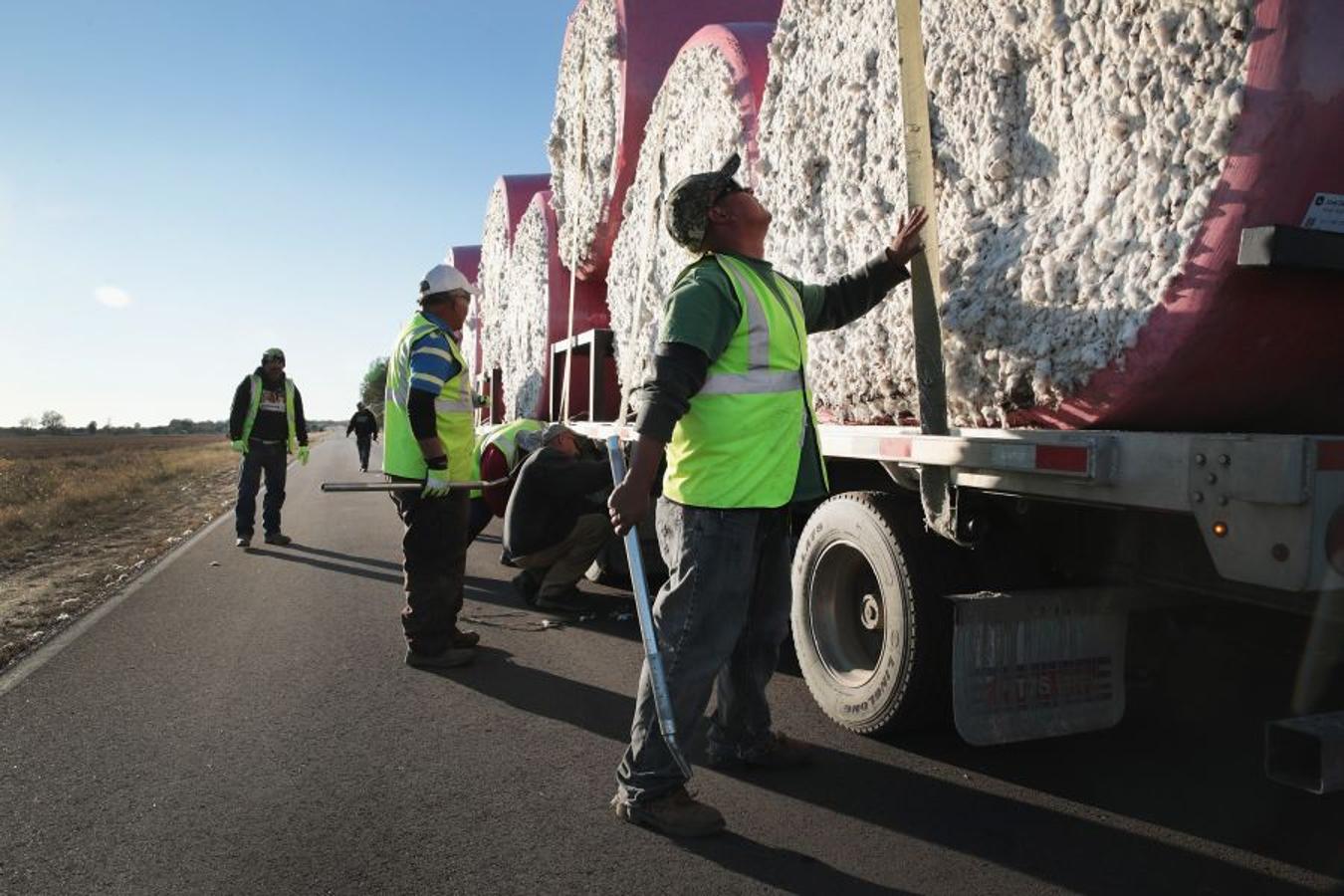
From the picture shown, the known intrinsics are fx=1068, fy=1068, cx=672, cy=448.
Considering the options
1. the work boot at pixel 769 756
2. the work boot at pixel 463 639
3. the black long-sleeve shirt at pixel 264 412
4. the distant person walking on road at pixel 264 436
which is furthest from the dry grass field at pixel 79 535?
the work boot at pixel 769 756

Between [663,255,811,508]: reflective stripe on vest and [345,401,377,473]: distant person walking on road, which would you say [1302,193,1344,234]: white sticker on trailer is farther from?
[345,401,377,473]: distant person walking on road

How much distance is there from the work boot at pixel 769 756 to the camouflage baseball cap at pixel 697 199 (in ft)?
5.66

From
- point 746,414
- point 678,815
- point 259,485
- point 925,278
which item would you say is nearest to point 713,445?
point 746,414

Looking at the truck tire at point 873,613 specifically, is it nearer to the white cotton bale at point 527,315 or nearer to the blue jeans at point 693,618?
the blue jeans at point 693,618

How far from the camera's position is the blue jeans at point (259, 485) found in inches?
396

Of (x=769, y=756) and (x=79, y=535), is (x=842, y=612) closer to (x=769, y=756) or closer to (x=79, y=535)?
(x=769, y=756)

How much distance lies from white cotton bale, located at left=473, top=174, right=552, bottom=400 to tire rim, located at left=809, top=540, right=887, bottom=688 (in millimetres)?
8054

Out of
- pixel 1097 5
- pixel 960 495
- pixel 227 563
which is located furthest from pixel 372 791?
pixel 227 563

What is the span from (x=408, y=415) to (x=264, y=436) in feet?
18.6

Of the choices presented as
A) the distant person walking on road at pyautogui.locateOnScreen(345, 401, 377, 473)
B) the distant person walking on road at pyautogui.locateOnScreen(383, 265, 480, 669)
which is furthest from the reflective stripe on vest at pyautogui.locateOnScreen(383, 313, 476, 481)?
the distant person walking on road at pyautogui.locateOnScreen(345, 401, 377, 473)

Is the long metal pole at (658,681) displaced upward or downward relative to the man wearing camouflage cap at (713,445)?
downward

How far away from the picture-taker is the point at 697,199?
332 cm

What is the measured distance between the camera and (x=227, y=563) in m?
8.91

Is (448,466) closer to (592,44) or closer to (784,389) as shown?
(784,389)
